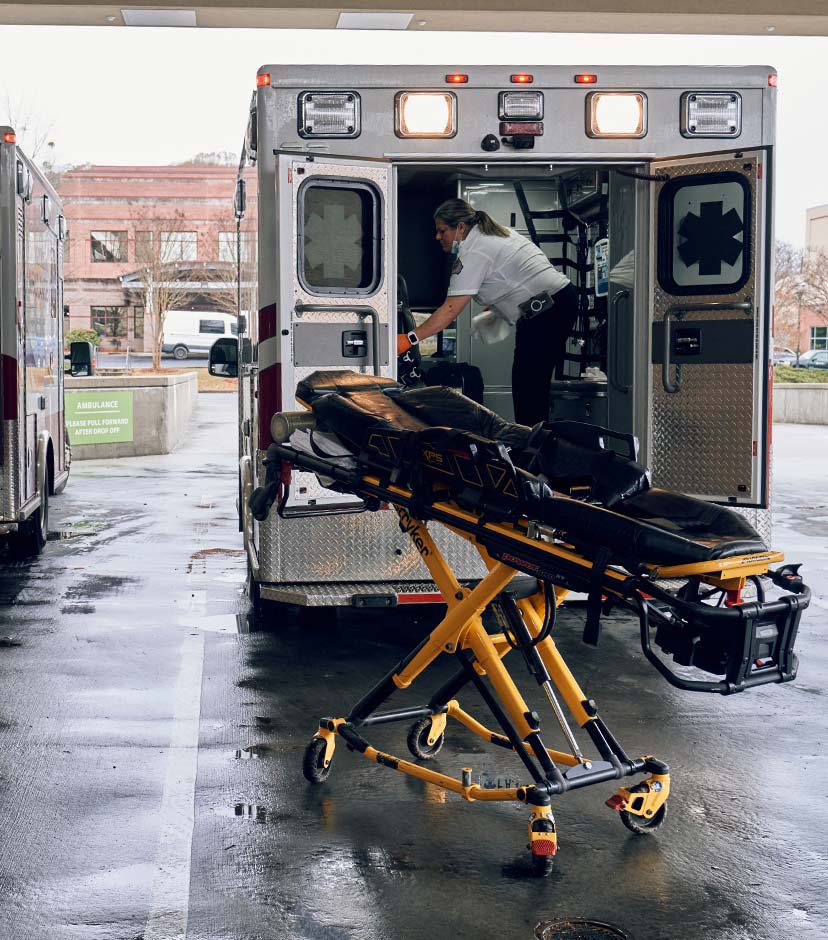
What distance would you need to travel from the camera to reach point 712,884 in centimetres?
405

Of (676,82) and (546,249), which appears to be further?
(546,249)

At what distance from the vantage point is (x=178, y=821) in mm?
4555

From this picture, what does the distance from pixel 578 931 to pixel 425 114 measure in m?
4.31

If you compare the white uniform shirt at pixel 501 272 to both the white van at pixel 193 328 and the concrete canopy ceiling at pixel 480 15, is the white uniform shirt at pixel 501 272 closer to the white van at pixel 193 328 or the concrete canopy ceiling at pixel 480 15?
the concrete canopy ceiling at pixel 480 15

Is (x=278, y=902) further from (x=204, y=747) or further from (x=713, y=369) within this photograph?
(x=713, y=369)

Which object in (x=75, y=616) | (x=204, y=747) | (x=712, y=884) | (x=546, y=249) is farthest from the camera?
(x=546, y=249)

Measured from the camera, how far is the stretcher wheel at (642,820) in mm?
4391

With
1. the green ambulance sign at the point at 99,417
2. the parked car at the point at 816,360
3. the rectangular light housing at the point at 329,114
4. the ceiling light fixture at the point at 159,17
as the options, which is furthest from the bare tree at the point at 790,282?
the rectangular light housing at the point at 329,114

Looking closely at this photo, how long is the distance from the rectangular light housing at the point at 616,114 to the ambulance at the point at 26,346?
4.04 m

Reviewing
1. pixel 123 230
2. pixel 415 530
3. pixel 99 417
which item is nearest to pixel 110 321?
pixel 123 230

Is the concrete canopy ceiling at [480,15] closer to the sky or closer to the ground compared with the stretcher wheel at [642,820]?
closer to the sky

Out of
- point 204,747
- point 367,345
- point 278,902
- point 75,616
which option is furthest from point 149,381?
point 278,902

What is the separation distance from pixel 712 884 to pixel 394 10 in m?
12.7

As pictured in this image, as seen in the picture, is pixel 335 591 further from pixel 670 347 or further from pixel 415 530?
pixel 670 347
